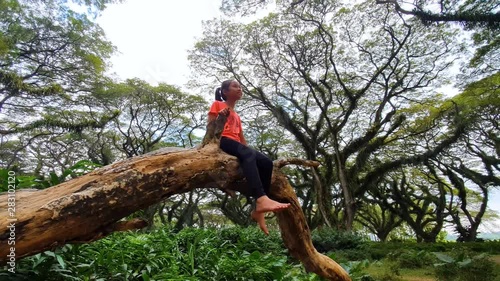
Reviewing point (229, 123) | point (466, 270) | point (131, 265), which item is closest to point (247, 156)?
point (229, 123)

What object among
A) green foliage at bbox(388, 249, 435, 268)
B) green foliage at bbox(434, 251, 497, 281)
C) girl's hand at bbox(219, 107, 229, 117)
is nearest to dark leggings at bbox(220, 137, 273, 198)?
girl's hand at bbox(219, 107, 229, 117)

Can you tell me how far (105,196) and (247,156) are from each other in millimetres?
1039

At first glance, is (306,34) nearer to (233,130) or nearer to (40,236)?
(233,130)

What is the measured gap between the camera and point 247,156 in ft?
8.00

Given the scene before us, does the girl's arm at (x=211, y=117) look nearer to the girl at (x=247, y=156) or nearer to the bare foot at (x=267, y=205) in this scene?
the girl at (x=247, y=156)

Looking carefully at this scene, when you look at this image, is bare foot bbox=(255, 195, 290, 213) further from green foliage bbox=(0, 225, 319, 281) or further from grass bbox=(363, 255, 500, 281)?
grass bbox=(363, 255, 500, 281)

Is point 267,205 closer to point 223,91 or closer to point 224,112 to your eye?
point 224,112

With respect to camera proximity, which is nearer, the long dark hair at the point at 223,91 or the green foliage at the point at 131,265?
the green foliage at the point at 131,265

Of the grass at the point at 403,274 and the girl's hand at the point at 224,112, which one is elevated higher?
the girl's hand at the point at 224,112

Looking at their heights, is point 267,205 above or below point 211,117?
below

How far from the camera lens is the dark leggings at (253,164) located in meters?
2.38

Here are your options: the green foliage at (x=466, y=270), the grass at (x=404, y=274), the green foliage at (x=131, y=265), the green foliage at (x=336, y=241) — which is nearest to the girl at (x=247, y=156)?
the green foliage at (x=131, y=265)

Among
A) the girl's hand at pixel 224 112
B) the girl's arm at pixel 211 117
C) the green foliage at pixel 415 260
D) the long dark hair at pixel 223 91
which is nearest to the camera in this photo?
the girl's hand at pixel 224 112

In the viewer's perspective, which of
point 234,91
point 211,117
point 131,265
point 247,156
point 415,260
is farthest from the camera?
point 415,260
